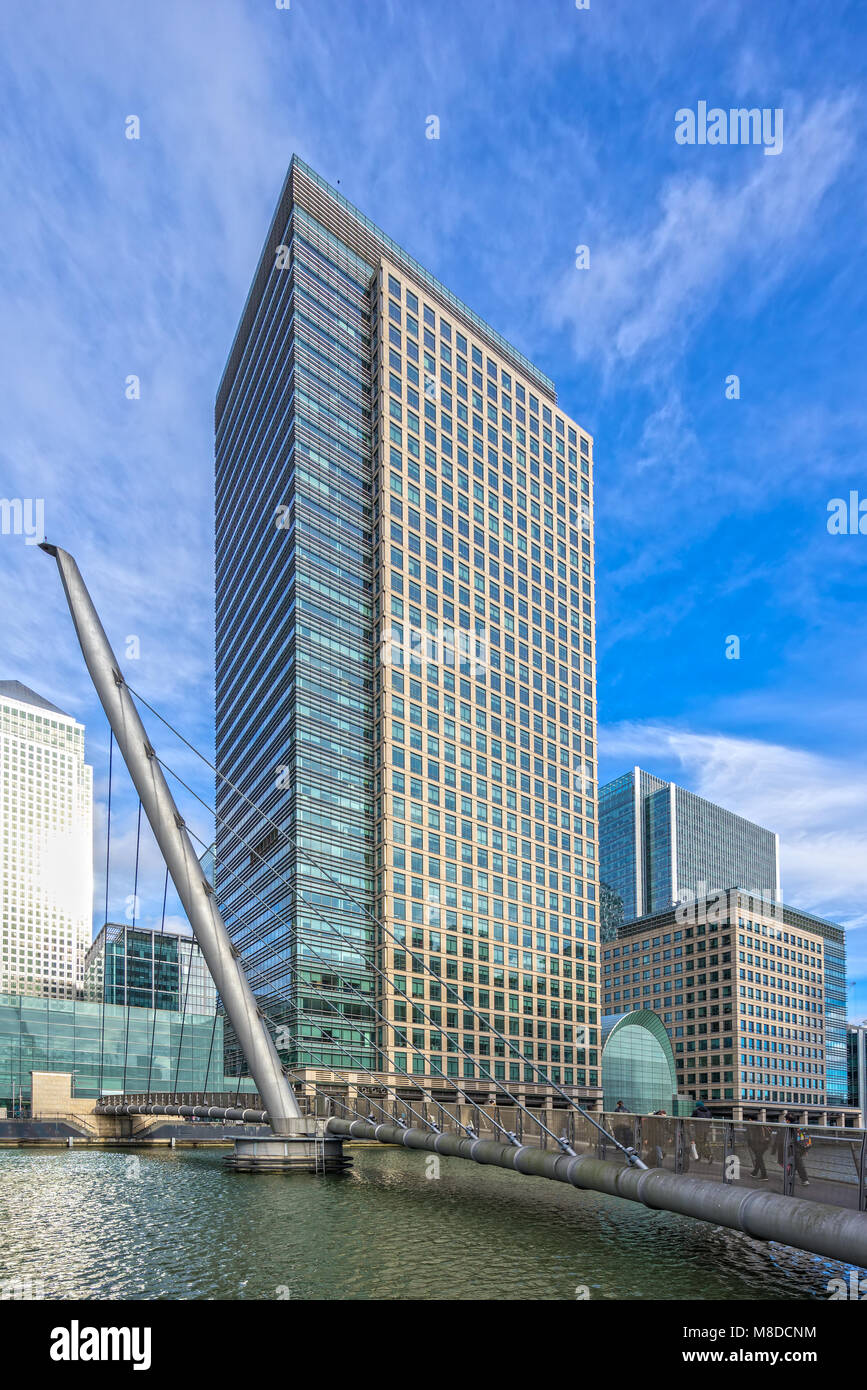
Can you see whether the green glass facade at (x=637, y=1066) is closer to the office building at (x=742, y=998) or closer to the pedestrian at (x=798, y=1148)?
the office building at (x=742, y=998)

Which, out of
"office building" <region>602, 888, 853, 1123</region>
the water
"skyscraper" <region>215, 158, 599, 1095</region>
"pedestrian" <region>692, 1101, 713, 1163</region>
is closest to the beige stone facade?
"skyscraper" <region>215, 158, 599, 1095</region>

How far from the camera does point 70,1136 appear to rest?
63.6 metres

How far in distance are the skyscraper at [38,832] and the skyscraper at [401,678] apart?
262 ft

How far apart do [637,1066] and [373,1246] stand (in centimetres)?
9428

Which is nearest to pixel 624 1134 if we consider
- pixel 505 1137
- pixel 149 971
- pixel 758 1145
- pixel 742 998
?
pixel 758 1145

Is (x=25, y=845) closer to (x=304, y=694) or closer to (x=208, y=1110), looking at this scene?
(x=304, y=694)

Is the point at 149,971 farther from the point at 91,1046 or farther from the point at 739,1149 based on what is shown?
the point at 739,1149

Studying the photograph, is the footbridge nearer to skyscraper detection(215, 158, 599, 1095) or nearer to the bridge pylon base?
the bridge pylon base

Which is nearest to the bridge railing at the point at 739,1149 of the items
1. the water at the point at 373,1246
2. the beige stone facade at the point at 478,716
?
the water at the point at 373,1246

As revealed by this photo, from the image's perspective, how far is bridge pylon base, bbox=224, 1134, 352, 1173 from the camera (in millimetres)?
38781

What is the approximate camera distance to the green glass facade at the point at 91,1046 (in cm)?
8269

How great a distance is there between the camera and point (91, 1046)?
87.6 metres
